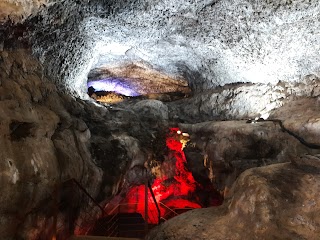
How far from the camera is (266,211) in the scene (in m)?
4.19

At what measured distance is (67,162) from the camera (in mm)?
6168

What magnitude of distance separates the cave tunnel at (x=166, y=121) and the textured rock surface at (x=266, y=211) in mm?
18

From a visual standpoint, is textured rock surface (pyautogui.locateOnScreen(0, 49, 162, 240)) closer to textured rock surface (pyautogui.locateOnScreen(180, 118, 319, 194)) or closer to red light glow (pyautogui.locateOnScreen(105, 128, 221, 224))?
red light glow (pyautogui.locateOnScreen(105, 128, 221, 224))

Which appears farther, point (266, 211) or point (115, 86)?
point (115, 86)

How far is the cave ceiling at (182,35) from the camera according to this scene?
23.3 feet

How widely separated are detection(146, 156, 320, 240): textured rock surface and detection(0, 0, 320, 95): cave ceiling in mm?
4272

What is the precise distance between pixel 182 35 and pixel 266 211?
660 cm

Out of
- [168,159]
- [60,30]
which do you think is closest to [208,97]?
[168,159]

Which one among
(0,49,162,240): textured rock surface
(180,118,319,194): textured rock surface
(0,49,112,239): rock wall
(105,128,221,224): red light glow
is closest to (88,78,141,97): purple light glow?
(105,128,221,224): red light glow

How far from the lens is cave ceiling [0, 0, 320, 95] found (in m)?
7.10

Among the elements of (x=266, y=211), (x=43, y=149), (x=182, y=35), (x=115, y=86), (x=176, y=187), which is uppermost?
(x=182, y=35)

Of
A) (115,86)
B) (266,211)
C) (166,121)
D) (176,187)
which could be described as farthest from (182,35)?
(115,86)

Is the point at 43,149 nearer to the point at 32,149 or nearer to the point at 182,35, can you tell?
the point at 32,149

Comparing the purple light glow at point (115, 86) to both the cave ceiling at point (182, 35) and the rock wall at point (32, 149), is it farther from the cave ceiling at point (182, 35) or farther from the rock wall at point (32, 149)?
the rock wall at point (32, 149)
